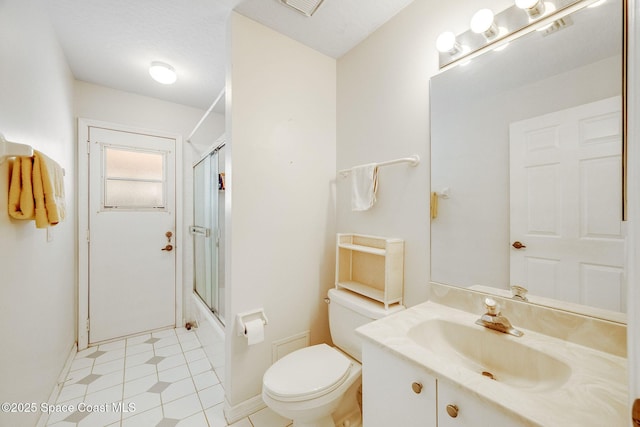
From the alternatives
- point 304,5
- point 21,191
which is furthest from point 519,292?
point 21,191

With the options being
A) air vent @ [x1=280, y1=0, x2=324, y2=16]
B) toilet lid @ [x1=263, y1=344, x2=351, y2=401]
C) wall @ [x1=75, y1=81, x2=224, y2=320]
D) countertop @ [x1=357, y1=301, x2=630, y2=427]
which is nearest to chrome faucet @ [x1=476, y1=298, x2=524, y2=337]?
countertop @ [x1=357, y1=301, x2=630, y2=427]

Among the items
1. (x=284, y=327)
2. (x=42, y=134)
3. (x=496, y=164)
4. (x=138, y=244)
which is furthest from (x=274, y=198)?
(x=138, y=244)

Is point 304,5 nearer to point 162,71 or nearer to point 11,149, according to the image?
point 162,71

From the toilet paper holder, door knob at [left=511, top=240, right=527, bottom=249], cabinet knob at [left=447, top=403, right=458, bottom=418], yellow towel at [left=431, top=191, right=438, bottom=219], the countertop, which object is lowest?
the toilet paper holder

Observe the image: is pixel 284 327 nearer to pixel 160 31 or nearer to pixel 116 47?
pixel 160 31

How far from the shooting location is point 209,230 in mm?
2406

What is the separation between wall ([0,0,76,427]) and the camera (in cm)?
103

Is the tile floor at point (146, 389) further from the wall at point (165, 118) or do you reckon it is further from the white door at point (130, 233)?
the wall at point (165, 118)

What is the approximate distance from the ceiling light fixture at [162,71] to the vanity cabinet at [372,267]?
1.95m

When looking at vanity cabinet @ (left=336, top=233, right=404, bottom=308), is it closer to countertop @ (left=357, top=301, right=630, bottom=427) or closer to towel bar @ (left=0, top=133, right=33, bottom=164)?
countertop @ (left=357, top=301, right=630, bottom=427)

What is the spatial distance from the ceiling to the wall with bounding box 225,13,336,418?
0.12 metres

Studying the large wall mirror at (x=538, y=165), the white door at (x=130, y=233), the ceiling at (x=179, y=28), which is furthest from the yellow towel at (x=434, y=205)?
the white door at (x=130, y=233)

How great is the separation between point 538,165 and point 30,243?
2.37 meters

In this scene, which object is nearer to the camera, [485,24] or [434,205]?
[485,24]
